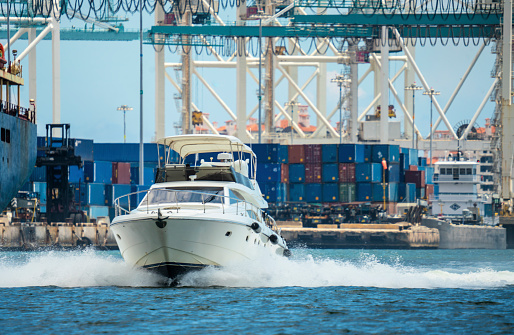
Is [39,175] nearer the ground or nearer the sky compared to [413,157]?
nearer the ground

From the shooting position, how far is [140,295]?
29.2 m

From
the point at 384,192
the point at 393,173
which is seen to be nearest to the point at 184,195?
the point at 384,192

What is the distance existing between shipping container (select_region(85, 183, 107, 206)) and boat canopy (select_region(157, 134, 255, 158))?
151ft

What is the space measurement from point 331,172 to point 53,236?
95.6ft

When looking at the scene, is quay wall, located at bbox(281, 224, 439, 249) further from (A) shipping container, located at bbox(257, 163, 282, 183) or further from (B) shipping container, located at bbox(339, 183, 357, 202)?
(B) shipping container, located at bbox(339, 183, 357, 202)

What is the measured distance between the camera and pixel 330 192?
88.1m

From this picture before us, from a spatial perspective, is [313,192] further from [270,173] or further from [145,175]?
[145,175]

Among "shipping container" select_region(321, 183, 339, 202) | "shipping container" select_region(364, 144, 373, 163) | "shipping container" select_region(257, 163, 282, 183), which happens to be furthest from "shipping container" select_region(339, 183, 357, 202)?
"shipping container" select_region(257, 163, 282, 183)

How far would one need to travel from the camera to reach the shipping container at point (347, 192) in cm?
8788

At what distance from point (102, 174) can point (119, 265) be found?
51.8 metres

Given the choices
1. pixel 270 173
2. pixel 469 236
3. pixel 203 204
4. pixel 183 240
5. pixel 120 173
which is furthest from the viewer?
pixel 270 173

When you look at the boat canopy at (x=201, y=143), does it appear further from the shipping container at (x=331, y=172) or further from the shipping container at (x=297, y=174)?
the shipping container at (x=331, y=172)

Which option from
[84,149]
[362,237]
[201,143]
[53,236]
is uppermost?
[84,149]

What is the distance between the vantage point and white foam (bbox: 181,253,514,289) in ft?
100
